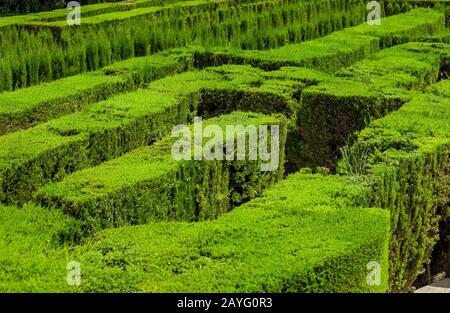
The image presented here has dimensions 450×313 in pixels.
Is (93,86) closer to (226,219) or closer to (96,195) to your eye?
(96,195)

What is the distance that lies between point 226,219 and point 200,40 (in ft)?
33.1

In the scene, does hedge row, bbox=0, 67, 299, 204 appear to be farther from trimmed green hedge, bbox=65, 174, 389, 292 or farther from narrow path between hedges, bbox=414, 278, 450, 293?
narrow path between hedges, bbox=414, 278, 450, 293

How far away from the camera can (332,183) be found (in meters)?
7.96

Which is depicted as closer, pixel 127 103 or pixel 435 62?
pixel 127 103

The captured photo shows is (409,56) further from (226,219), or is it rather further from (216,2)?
(216,2)

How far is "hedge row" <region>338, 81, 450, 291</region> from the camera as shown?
862 centimetres

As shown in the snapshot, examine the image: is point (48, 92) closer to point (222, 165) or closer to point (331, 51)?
point (222, 165)

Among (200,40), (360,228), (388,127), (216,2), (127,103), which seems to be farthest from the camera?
(216,2)

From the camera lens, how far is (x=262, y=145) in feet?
33.9

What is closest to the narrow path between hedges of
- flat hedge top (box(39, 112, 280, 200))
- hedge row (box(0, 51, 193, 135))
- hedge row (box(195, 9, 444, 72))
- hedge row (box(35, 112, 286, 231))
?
hedge row (box(35, 112, 286, 231))

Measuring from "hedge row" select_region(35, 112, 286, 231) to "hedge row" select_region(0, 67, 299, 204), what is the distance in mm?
854

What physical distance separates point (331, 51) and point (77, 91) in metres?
5.37
